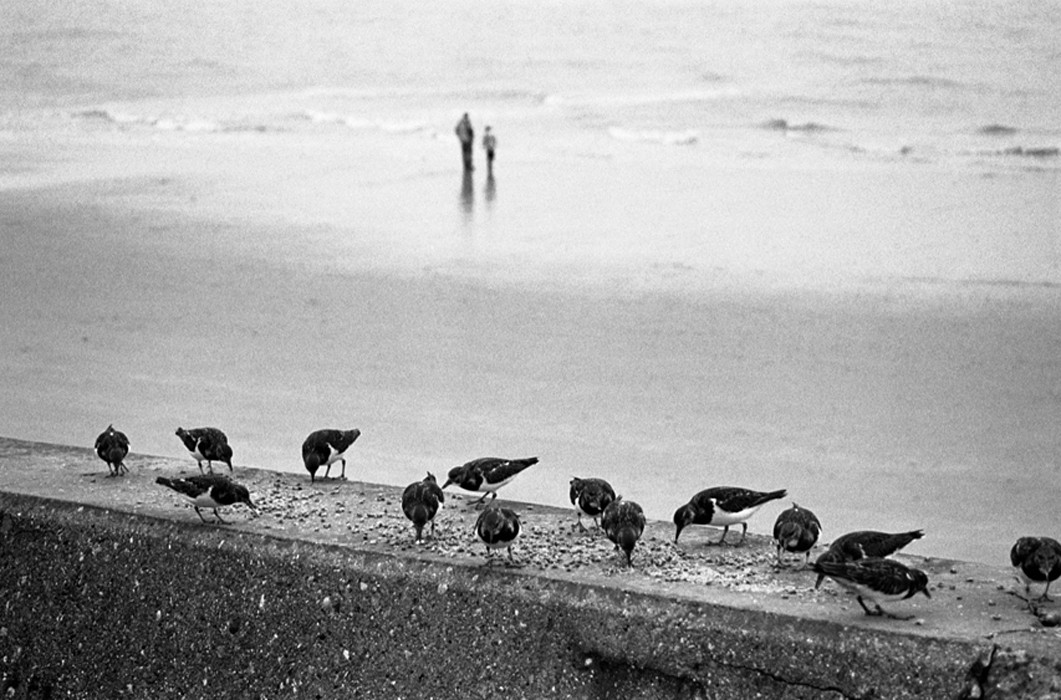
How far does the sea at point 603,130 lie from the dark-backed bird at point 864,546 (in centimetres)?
326

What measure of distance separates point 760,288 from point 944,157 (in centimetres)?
552

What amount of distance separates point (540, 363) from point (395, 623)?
4.81m

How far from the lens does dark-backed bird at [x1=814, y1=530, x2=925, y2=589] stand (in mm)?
3213

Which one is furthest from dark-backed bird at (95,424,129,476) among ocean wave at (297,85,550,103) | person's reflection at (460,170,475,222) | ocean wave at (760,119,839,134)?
ocean wave at (297,85,550,103)

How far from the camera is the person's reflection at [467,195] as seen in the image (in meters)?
12.5

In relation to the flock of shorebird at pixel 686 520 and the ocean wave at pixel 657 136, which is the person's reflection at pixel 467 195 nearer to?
the ocean wave at pixel 657 136

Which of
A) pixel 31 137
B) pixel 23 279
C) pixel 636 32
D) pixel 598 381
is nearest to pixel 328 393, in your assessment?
pixel 598 381

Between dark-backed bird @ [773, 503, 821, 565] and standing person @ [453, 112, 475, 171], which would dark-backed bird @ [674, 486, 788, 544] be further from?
standing person @ [453, 112, 475, 171]

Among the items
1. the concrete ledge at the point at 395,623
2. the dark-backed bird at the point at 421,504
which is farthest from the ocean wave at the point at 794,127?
the dark-backed bird at the point at 421,504

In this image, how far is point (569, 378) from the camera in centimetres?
A: 784

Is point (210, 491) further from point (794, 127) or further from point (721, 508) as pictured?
point (794, 127)

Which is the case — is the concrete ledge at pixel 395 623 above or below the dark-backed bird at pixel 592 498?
below

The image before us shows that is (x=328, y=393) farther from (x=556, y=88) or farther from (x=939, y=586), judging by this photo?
(x=556, y=88)

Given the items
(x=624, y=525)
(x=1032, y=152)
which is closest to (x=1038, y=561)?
(x=624, y=525)
